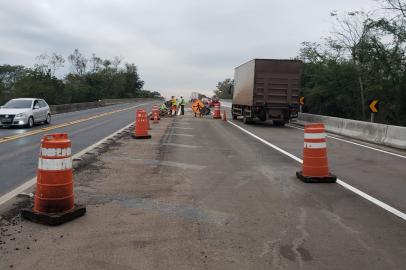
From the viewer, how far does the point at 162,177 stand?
32.1 feet

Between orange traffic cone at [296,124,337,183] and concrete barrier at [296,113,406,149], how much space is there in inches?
344

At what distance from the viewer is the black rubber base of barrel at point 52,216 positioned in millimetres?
6160

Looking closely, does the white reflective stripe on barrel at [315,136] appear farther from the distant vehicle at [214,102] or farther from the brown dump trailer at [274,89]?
the distant vehicle at [214,102]

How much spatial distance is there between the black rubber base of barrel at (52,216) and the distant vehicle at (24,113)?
18149 millimetres

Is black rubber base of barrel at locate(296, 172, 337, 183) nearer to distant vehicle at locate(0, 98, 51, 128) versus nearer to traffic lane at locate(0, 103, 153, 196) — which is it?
traffic lane at locate(0, 103, 153, 196)

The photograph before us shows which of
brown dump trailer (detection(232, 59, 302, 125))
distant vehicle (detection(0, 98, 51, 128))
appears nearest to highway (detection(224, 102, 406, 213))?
brown dump trailer (detection(232, 59, 302, 125))

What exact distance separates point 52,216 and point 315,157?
5335 millimetres

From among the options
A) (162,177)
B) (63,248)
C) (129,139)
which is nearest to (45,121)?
(129,139)

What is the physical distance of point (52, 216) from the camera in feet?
20.3

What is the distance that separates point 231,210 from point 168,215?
0.96 meters

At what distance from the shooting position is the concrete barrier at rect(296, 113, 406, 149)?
697 inches

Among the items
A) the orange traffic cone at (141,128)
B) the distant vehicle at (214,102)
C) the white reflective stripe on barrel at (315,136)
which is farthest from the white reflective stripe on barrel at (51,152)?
the distant vehicle at (214,102)

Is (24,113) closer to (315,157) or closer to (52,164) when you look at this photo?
(315,157)

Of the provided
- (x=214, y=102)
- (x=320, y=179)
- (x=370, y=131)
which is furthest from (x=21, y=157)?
(x=214, y=102)
